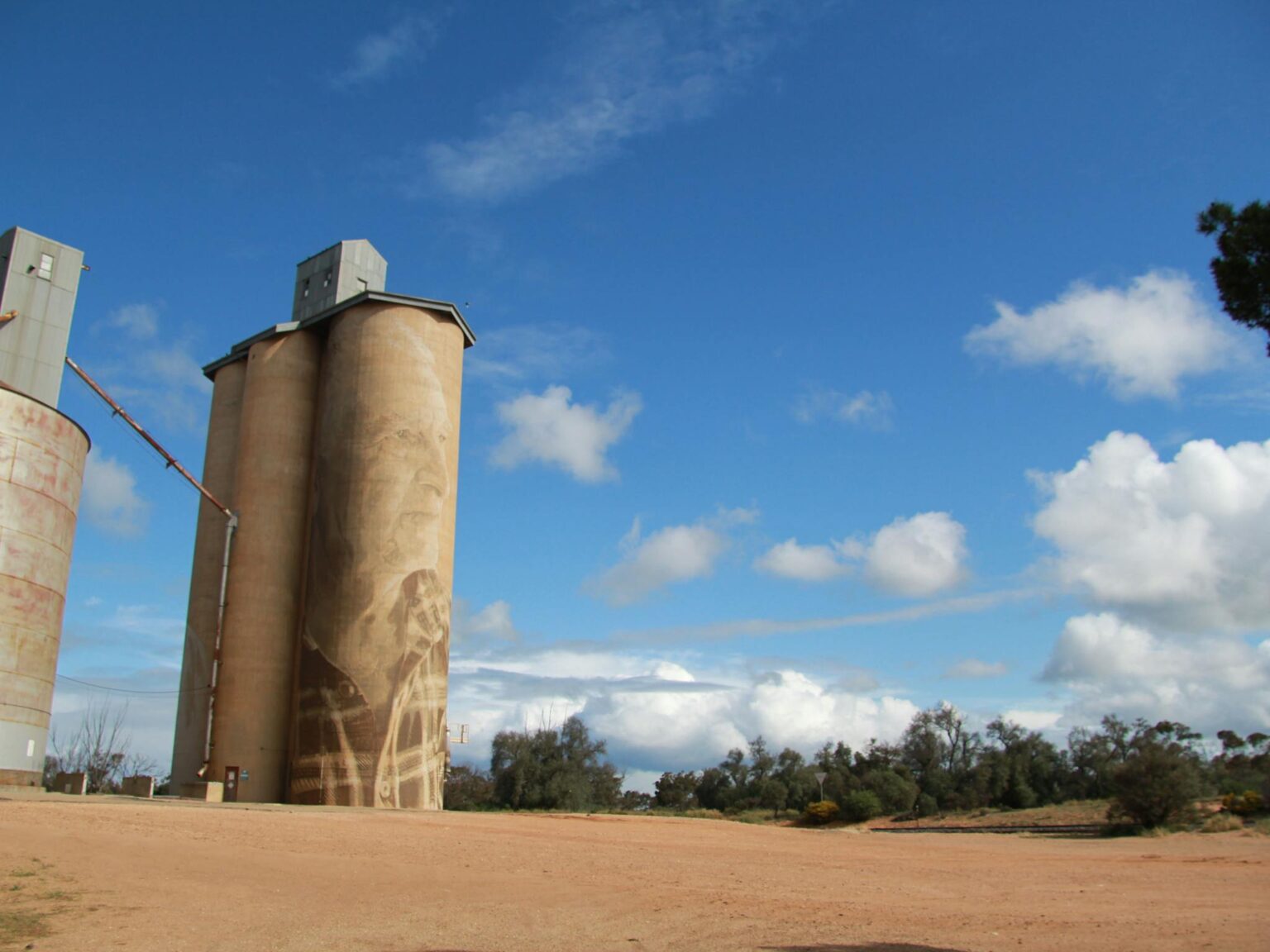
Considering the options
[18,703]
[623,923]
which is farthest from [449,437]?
[623,923]

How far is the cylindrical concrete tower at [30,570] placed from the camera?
35281 mm

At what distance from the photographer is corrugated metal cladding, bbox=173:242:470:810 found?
138 ft

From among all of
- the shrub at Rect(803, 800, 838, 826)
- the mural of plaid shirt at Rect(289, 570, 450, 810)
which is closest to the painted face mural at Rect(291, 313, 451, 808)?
the mural of plaid shirt at Rect(289, 570, 450, 810)

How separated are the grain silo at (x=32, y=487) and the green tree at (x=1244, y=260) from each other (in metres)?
37.6

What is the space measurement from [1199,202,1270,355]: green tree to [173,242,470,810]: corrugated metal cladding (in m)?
36.7

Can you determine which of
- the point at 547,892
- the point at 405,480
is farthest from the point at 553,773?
the point at 547,892

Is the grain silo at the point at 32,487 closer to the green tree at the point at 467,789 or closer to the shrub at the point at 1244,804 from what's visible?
the green tree at the point at 467,789

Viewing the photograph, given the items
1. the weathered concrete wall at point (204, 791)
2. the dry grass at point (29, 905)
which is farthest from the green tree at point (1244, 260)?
the weathered concrete wall at point (204, 791)

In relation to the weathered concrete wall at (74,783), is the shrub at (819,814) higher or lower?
lower

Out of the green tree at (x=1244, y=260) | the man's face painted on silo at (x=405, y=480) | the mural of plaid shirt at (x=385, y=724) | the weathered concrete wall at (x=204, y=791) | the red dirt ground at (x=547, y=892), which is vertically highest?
the man's face painted on silo at (x=405, y=480)

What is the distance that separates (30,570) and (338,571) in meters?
11.3

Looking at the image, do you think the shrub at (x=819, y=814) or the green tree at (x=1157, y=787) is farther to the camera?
the shrub at (x=819, y=814)

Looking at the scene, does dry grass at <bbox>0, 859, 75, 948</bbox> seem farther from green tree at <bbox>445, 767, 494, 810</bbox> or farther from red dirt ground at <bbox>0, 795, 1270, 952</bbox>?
green tree at <bbox>445, 767, 494, 810</bbox>

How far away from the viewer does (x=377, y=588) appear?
42.5 m
